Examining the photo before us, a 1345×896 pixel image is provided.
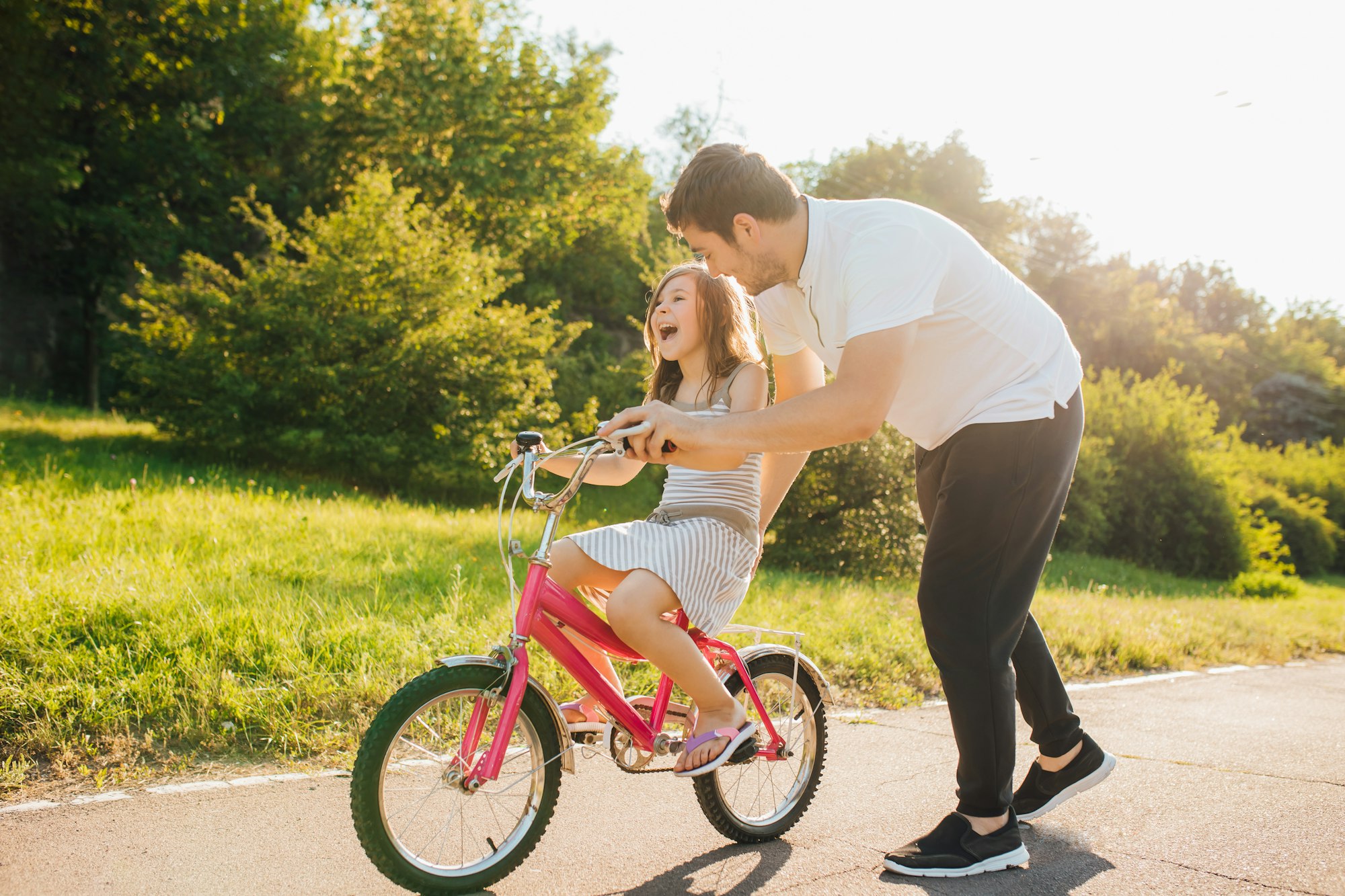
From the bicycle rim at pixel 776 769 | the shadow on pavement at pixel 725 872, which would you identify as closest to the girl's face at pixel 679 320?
the bicycle rim at pixel 776 769

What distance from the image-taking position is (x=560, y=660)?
2760 mm

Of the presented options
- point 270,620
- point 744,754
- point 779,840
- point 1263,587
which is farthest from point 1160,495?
point 744,754

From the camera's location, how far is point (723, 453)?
262 cm

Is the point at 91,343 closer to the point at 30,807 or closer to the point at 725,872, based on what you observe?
the point at 30,807

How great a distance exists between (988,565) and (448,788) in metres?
1.62

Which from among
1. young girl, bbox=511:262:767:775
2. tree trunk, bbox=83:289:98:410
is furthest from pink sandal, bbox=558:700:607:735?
tree trunk, bbox=83:289:98:410

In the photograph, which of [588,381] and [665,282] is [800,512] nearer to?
[665,282]

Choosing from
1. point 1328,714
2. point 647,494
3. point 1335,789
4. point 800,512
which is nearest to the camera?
point 1335,789

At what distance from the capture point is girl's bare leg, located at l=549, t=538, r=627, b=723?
9.20 ft

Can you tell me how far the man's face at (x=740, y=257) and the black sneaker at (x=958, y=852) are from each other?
5.62 feet

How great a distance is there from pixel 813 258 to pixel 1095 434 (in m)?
16.1

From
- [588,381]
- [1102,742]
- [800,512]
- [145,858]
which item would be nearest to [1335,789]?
[1102,742]

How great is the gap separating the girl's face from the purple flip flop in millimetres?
1166

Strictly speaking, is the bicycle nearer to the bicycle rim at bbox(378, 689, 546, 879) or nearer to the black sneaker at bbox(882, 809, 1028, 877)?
the bicycle rim at bbox(378, 689, 546, 879)
